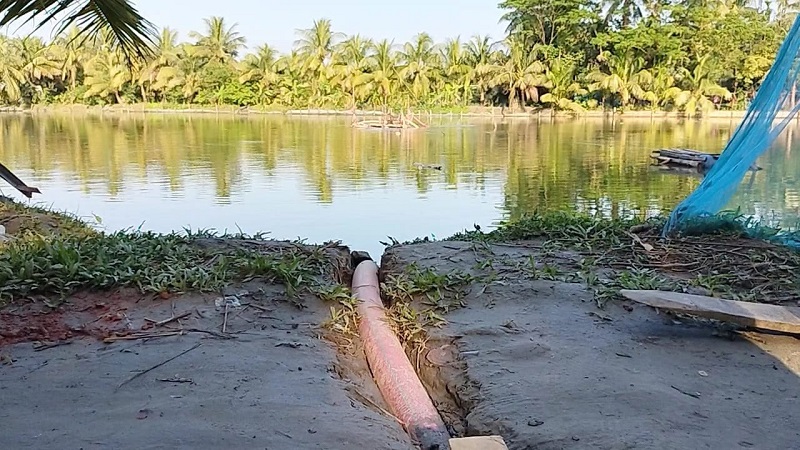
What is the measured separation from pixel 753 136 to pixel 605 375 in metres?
3.22

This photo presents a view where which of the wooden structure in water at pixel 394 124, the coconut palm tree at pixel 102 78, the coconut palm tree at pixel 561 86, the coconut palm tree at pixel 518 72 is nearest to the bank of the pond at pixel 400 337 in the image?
the wooden structure in water at pixel 394 124

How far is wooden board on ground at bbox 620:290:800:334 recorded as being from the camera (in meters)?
3.58

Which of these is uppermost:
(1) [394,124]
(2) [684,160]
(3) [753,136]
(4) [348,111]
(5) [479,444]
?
(4) [348,111]

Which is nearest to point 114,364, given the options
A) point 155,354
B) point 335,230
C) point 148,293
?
point 155,354

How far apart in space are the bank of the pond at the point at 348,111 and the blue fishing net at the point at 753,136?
31.7 metres

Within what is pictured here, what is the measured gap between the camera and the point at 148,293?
400 centimetres

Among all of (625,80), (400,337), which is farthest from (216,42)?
(400,337)

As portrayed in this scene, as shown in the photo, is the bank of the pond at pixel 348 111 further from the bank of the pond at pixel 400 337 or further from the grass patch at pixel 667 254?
the bank of the pond at pixel 400 337

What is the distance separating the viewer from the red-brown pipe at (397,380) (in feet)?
9.41

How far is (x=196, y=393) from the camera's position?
2.89m

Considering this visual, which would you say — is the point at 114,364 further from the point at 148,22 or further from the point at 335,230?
the point at 335,230

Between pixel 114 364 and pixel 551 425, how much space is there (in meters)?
1.95

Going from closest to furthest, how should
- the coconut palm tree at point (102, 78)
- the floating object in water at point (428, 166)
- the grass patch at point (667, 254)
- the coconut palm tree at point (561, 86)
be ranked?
the grass patch at point (667, 254)
the floating object in water at point (428, 166)
the coconut palm tree at point (561, 86)
the coconut palm tree at point (102, 78)

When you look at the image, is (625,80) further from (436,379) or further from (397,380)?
(397,380)
